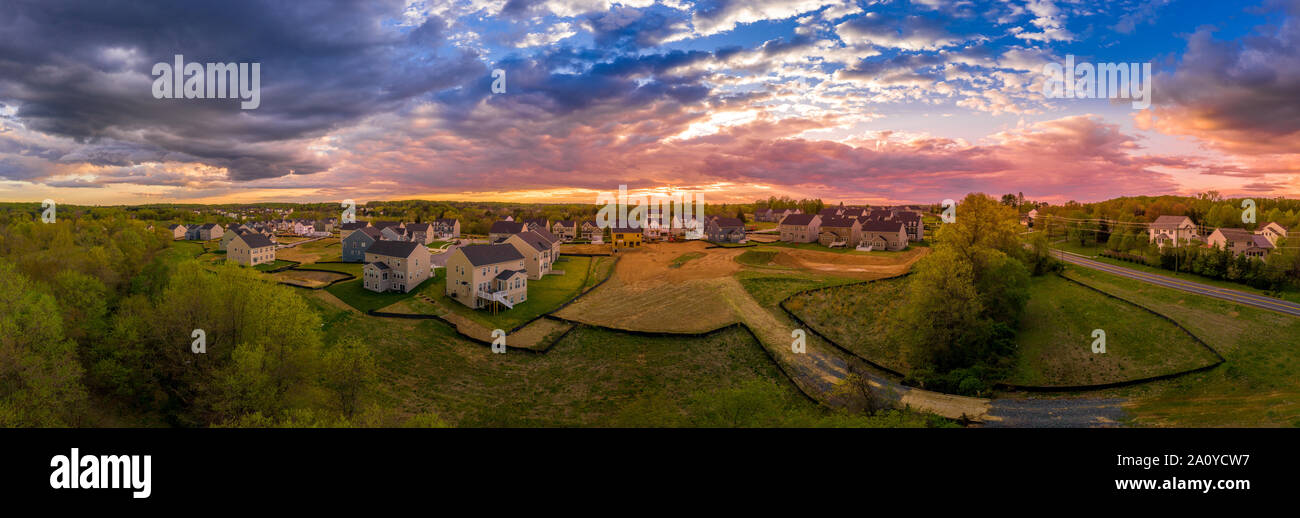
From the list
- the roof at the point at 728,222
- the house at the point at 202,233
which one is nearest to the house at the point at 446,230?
the house at the point at 202,233

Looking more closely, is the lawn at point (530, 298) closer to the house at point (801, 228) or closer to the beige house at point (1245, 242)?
the house at point (801, 228)

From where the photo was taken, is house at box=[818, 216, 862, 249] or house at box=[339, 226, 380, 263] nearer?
house at box=[339, 226, 380, 263]

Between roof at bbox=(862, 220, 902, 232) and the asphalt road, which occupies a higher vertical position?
roof at bbox=(862, 220, 902, 232)

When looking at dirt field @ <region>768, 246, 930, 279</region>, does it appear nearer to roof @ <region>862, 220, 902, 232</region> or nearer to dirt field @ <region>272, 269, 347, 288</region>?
roof @ <region>862, 220, 902, 232</region>

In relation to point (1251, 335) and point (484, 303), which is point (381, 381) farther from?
point (1251, 335)

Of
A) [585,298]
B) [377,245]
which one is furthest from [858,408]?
[377,245]

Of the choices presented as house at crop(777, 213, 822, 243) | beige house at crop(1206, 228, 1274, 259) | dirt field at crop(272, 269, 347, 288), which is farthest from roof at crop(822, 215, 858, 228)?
dirt field at crop(272, 269, 347, 288)
